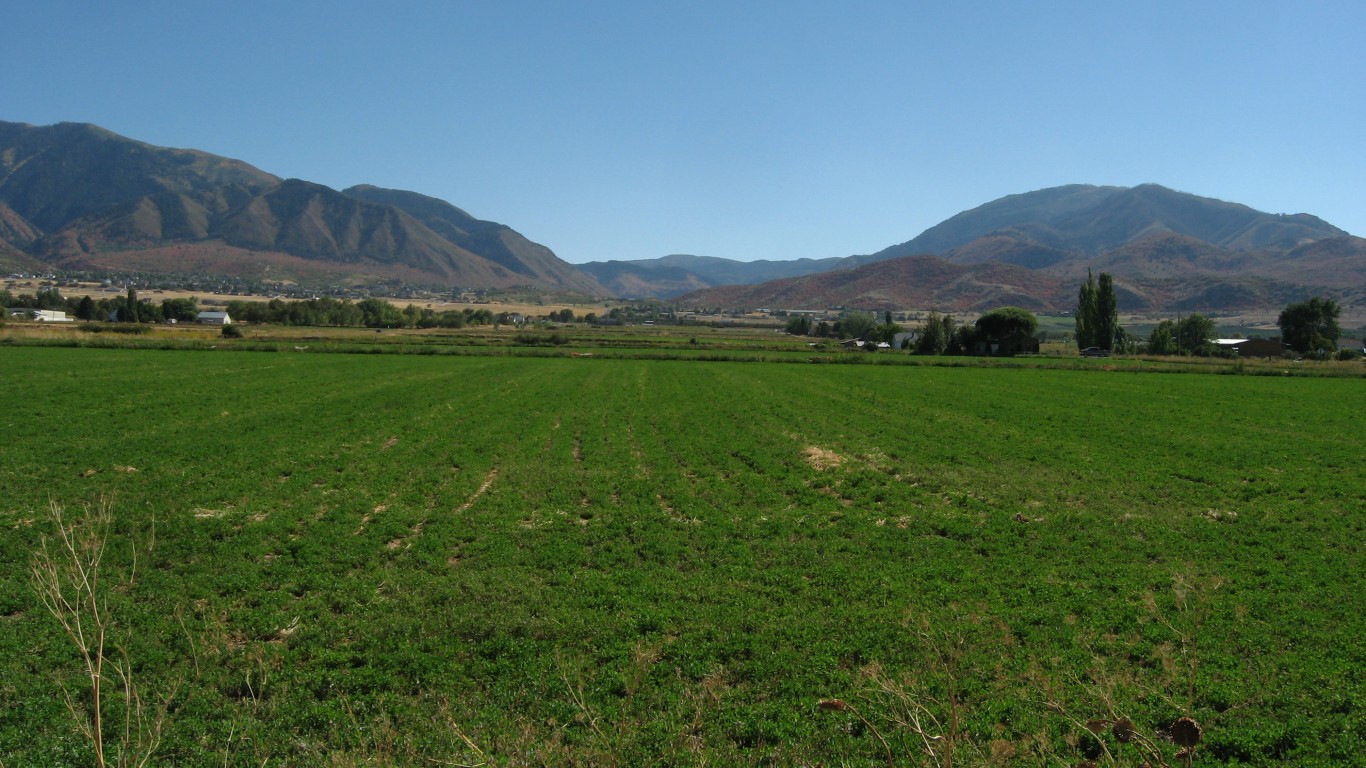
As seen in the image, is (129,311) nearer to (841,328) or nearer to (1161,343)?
(841,328)

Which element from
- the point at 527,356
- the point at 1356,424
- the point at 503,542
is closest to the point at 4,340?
the point at 527,356

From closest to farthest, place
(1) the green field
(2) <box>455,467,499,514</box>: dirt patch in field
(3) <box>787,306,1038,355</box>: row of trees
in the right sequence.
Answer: (1) the green field < (2) <box>455,467,499,514</box>: dirt patch in field < (3) <box>787,306,1038,355</box>: row of trees

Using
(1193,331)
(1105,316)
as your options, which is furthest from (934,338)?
(1193,331)

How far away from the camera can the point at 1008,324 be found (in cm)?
9900

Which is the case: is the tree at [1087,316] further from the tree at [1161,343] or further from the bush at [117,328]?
the bush at [117,328]

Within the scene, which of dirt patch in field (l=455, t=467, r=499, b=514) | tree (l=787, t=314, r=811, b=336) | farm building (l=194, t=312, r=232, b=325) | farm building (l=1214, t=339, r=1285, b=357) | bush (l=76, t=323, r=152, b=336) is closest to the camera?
dirt patch in field (l=455, t=467, r=499, b=514)

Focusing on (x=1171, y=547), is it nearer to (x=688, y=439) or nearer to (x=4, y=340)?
(x=688, y=439)

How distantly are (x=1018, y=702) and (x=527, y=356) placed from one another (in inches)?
2946

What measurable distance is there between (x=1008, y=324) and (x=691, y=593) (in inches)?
3898

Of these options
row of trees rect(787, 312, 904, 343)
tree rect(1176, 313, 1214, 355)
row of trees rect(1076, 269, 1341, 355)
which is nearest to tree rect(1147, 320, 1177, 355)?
row of trees rect(1076, 269, 1341, 355)

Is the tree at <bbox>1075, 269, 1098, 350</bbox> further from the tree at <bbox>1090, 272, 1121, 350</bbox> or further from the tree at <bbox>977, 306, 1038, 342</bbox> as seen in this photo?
the tree at <bbox>977, 306, 1038, 342</bbox>

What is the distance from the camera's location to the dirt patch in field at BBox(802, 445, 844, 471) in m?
21.3

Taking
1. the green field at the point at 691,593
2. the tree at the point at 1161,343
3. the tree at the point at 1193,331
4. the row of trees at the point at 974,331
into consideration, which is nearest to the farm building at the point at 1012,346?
the row of trees at the point at 974,331

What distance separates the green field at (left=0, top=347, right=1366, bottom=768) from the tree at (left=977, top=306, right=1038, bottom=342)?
246 ft
